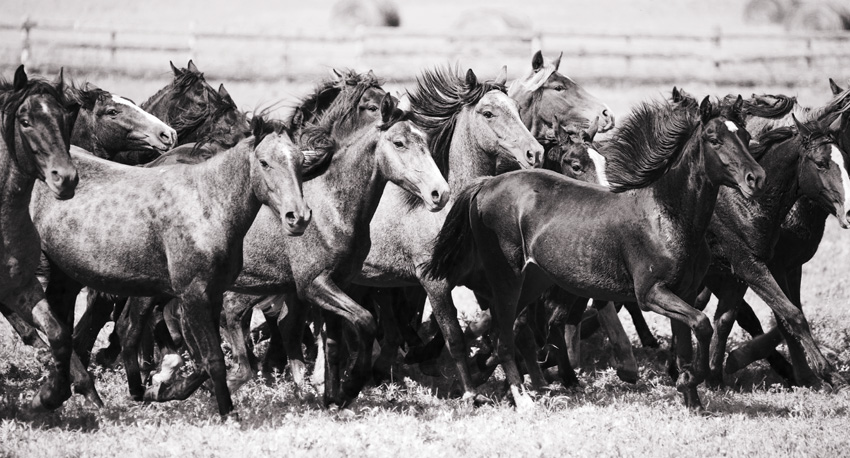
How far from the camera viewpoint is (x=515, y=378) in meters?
8.02

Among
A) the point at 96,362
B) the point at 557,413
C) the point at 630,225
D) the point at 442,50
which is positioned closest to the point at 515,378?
the point at 557,413

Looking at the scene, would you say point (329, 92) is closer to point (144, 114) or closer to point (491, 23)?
point (144, 114)

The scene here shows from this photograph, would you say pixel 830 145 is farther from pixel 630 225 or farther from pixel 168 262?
pixel 168 262

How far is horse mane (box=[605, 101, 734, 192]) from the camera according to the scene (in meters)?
7.57

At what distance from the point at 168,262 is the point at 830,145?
14.8 ft

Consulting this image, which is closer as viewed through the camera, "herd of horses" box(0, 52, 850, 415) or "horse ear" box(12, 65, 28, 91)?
"horse ear" box(12, 65, 28, 91)

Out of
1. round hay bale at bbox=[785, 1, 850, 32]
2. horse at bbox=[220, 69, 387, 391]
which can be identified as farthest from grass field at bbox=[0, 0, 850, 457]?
round hay bale at bbox=[785, 1, 850, 32]

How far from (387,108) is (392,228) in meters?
1.20

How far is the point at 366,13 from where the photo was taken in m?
33.3

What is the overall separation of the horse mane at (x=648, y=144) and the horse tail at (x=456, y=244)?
3.40 ft

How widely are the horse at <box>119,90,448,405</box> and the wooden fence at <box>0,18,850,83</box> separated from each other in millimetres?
16429

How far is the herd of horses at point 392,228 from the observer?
6977 mm

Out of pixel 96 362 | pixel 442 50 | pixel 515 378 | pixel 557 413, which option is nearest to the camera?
pixel 557 413

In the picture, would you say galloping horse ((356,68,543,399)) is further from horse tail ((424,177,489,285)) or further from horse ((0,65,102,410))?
horse ((0,65,102,410))
